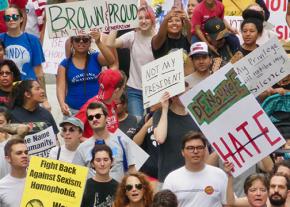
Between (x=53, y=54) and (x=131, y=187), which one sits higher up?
(x=53, y=54)

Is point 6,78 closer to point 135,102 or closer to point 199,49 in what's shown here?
point 135,102

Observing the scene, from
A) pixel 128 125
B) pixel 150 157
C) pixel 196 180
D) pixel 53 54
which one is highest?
pixel 53 54

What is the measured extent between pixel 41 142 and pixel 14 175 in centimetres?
128

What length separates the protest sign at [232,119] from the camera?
14.4 m

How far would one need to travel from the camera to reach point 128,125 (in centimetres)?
1591

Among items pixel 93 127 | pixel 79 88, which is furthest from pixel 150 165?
pixel 79 88

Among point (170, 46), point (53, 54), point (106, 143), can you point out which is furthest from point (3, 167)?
point (53, 54)

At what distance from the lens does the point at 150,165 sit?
15523 mm

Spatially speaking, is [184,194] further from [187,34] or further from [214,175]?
[187,34]

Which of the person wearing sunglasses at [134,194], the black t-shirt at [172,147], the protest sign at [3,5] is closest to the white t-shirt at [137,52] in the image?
the protest sign at [3,5]

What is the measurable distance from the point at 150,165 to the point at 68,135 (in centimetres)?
91

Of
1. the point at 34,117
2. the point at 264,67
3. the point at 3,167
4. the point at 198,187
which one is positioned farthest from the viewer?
the point at 34,117

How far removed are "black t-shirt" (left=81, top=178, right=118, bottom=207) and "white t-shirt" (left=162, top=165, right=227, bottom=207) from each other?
1.62 ft

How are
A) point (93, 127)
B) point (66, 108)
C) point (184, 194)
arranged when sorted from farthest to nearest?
point (66, 108) < point (93, 127) < point (184, 194)
